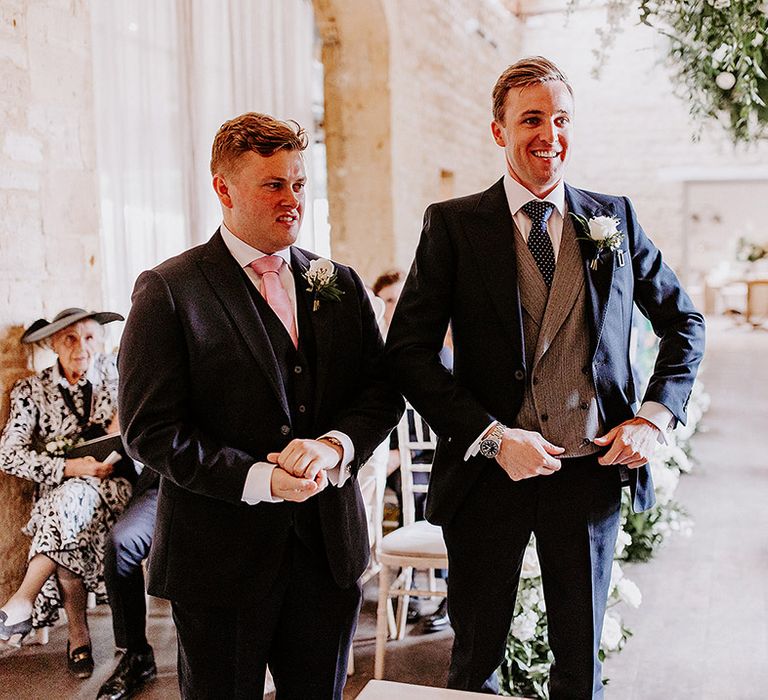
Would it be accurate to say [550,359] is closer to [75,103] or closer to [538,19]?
[75,103]

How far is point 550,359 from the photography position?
1986 millimetres

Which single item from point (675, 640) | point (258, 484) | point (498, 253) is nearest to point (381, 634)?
point (675, 640)

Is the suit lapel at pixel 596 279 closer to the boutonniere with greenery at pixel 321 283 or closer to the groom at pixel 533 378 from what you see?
the groom at pixel 533 378

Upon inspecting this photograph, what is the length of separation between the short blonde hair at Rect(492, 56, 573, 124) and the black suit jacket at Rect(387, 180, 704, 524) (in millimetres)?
233

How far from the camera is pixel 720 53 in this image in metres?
2.97

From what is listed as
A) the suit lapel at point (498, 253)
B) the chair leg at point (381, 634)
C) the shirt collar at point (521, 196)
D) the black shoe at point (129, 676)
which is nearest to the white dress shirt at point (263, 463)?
the suit lapel at point (498, 253)

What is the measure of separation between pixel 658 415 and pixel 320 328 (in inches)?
30.8

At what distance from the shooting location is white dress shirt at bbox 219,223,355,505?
176 cm

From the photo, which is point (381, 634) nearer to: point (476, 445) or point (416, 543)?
point (416, 543)

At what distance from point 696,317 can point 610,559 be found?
61 cm

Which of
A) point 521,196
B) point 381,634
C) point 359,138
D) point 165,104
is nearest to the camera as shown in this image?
point 521,196

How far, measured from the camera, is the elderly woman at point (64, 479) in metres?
3.44

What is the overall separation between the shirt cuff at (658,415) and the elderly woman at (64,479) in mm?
2342

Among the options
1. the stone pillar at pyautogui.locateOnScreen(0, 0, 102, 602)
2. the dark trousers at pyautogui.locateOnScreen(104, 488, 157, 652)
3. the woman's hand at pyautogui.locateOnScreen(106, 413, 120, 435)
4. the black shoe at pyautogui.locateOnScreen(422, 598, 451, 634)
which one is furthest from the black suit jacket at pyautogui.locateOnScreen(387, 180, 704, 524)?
the stone pillar at pyautogui.locateOnScreen(0, 0, 102, 602)
